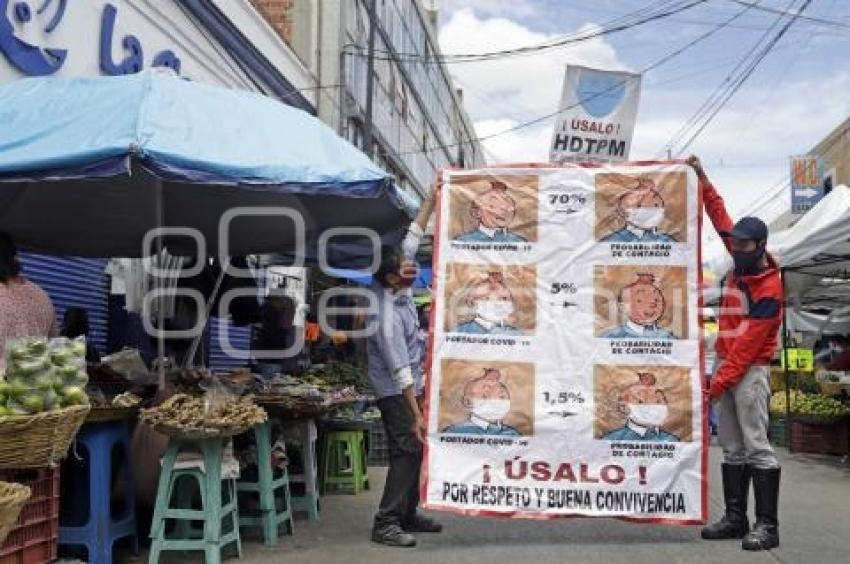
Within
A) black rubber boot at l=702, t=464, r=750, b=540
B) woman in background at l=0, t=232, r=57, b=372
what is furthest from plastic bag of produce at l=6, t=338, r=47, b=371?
black rubber boot at l=702, t=464, r=750, b=540

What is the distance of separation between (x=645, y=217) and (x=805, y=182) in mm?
26053

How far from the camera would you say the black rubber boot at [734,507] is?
19.3 ft

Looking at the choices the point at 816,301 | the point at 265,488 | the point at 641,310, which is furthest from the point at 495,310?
the point at 816,301

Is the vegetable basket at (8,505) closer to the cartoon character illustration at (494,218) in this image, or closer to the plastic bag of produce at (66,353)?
the plastic bag of produce at (66,353)

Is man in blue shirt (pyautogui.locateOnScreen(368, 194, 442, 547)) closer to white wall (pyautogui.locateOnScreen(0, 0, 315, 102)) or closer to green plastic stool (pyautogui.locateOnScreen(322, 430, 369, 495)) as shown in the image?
green plastic stool (pyautogui.locateOnScreen(322, 430, 369, 495))

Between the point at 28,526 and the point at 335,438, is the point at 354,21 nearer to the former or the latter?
the point at 335,438

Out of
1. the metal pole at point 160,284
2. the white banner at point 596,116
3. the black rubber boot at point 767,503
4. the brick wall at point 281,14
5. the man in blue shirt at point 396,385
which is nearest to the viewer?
the black rubber boot at point 767,503

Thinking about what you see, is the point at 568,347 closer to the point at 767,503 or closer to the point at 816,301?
the point at 767,503

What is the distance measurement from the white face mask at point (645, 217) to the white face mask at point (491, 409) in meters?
1.44

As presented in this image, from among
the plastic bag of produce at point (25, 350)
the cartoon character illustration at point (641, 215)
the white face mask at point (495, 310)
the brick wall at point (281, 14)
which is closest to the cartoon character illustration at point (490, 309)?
the white face mask at point (495, 310)

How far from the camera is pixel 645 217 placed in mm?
5879

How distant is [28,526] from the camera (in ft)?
14.6

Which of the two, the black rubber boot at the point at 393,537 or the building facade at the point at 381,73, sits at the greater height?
the building facade at the point at 381,73

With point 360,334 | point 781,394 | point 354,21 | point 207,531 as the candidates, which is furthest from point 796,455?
point 354,21
